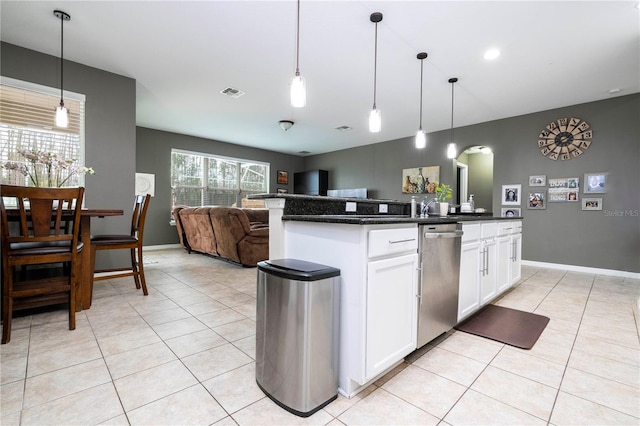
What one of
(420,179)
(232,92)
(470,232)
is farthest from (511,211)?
(232,92)

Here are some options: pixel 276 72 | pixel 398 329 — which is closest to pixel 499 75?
pixel 276 72

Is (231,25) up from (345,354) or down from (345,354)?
up

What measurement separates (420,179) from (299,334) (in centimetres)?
594

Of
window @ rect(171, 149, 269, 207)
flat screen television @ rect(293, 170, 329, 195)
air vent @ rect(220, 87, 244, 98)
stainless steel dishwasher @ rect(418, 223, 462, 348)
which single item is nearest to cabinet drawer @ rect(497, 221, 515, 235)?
stainless steel dishwasher @ rect(418, 223, 462, 348)

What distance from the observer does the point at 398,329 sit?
5.21 feet

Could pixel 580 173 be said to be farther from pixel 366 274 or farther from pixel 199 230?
pixel 199 230

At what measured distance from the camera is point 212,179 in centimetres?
742

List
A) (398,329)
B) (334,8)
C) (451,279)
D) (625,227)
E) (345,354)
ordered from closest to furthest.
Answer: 1. (345,354)
2. (398,329)
3. (451,279)
4. (334,8)
5. (625,227)

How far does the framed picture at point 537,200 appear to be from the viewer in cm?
493

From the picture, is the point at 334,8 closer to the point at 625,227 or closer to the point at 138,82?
the point at 138,82

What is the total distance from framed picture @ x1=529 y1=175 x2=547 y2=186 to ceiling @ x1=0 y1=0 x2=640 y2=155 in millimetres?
1153

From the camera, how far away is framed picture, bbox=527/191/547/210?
4934mm

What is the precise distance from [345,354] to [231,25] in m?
2.96

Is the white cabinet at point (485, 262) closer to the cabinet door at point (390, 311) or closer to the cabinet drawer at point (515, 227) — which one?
the cabinet drawer at point (515, 227)
